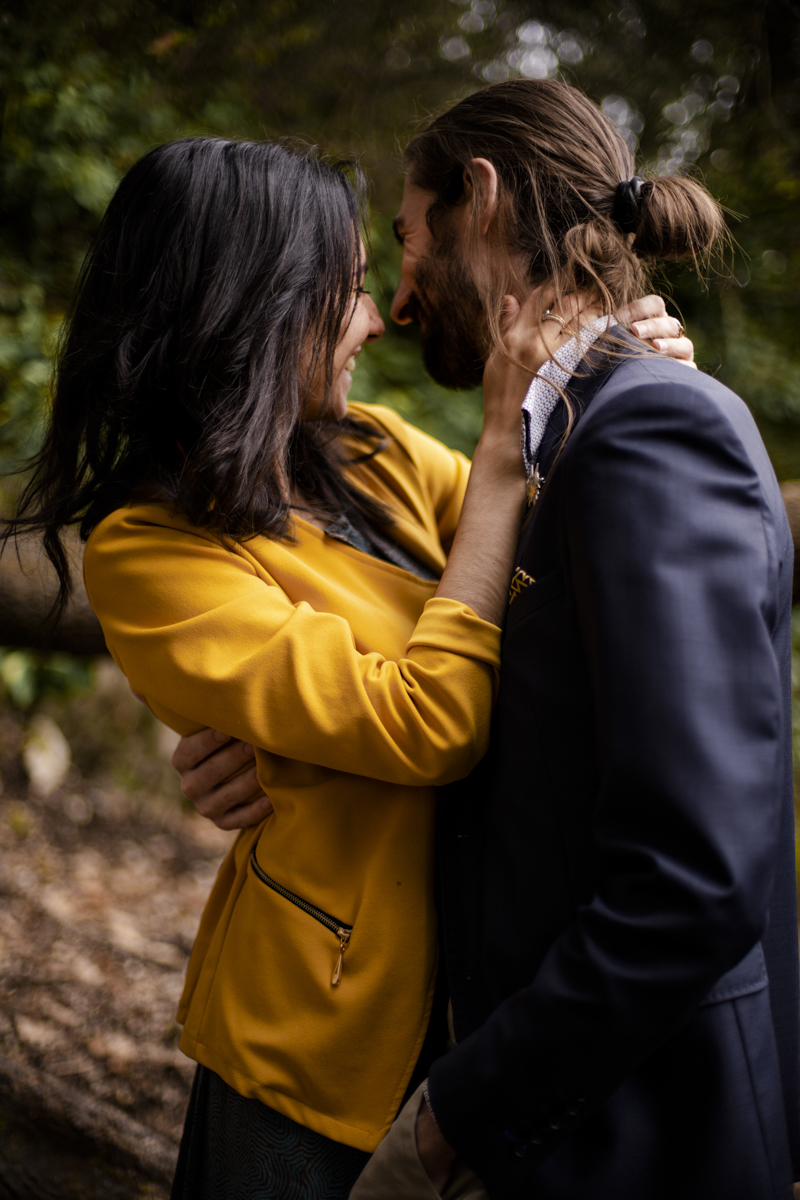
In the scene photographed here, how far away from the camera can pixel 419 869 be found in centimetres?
122

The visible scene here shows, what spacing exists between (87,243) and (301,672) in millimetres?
3855

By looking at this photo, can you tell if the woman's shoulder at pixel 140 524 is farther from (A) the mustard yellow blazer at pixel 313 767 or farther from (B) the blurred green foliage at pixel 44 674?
(B) the blurred green foliage at pixel 44 674

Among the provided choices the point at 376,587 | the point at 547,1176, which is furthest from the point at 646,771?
the point at 376,587

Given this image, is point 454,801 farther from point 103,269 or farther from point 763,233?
point 763,233

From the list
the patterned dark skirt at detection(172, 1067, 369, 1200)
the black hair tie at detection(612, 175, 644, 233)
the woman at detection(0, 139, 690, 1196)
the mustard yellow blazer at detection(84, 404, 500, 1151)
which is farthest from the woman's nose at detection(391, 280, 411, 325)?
the patterned dark skirt at detection(172, 1067, 369, 1200)

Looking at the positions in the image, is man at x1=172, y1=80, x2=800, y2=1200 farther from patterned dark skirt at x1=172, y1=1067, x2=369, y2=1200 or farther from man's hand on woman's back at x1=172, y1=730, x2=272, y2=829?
man's hand on woman's back at x1=172, y1=730, x2=272, y2=829

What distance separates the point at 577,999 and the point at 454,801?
418mm

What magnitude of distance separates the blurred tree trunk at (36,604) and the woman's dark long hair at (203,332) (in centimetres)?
58

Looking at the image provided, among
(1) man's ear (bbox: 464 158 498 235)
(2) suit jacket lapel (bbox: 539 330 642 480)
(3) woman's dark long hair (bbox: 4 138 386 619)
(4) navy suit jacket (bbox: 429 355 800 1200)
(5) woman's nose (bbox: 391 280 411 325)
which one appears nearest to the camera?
(4) navy suit jacket (bbox: 429 355 800 1200)

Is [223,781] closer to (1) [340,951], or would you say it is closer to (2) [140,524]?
(1) [340,951]

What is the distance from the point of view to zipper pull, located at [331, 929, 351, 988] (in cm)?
120

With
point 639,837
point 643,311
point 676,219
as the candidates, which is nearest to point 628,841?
point 639,837

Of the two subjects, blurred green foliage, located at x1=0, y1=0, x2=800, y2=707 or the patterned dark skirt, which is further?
blurred green foliage, located at x1=0, y1=0, x2=800, y2=707

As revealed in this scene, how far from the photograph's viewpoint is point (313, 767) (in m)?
1.25
